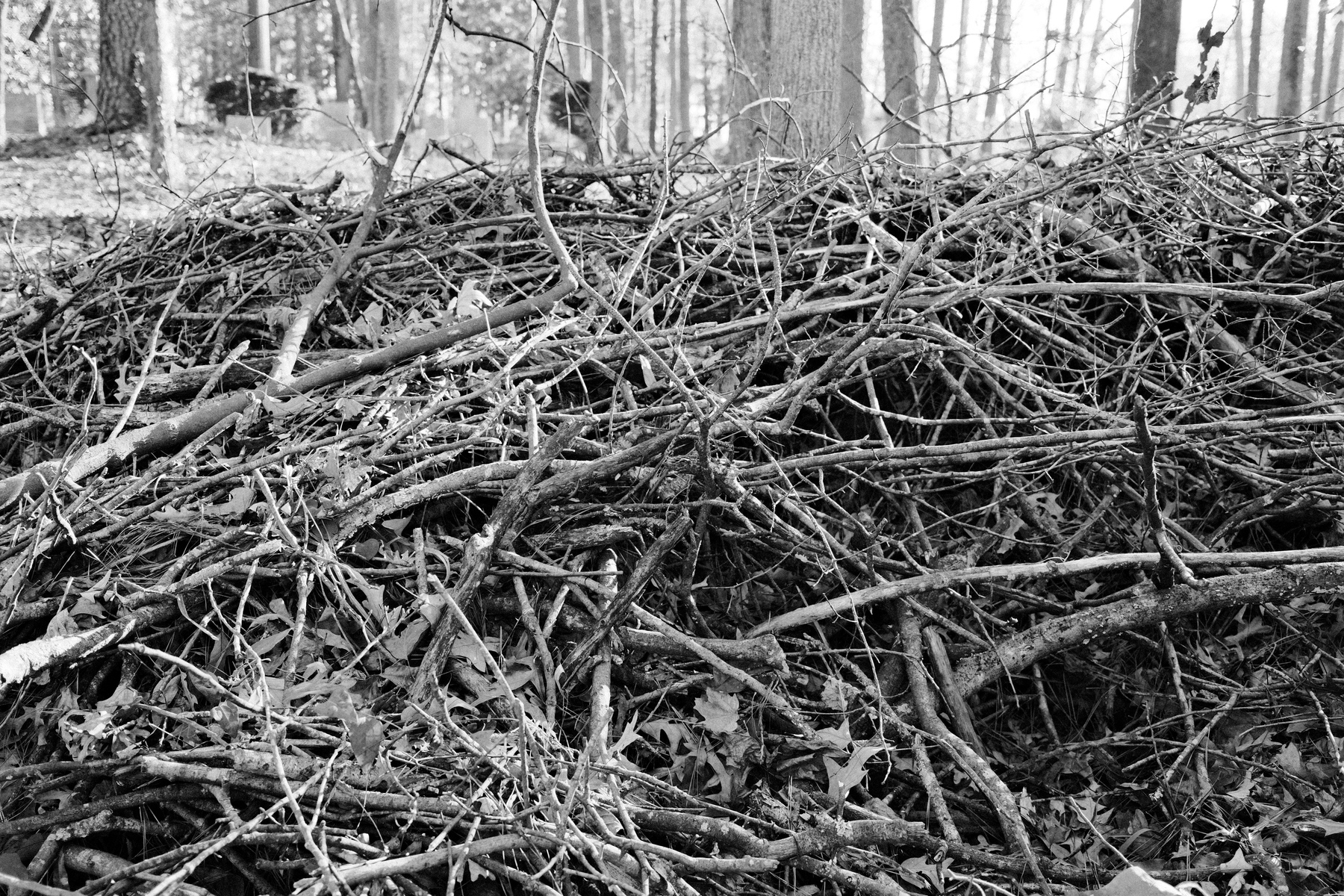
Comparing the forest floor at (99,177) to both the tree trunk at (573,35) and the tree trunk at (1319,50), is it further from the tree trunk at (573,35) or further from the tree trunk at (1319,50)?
the tree trunk at (1319,50)

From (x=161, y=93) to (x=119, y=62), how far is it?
3.53 ft

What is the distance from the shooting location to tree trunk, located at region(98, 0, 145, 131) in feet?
30.3

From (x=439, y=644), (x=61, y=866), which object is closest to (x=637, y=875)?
(x=439, y=644)

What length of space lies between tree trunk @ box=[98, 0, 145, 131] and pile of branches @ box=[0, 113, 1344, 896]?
735 cm

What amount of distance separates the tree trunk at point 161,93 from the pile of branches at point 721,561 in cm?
643

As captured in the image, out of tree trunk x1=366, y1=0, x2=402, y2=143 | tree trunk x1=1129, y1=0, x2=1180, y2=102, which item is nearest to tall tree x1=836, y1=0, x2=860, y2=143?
tree trunk x1=1129, y1=0, x2=1180, y2=102

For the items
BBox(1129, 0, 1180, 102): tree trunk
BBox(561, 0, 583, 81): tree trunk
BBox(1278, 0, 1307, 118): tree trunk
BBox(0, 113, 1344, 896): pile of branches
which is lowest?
BBox(0, 113, 1344, 896): pile of branches

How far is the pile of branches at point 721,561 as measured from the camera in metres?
2.01

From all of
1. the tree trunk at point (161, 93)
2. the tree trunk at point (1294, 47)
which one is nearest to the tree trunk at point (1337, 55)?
the tree trunk at point (1294, 47)

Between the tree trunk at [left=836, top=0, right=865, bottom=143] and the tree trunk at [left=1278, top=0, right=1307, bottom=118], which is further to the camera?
the tree trunk at [left=1278, top=0, right=1307, bottom=118]

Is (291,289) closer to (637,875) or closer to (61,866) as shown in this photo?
(61,866)

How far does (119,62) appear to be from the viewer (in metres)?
9.70

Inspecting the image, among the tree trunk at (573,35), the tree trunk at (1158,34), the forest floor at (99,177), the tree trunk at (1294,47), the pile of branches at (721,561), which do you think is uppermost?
the tree trunk at (573,35)

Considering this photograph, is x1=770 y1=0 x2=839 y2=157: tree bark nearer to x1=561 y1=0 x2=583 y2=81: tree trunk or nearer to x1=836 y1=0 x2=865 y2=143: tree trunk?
x1=836 y1=0 x2=865 y2=143: tree trunk
